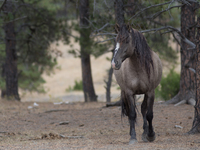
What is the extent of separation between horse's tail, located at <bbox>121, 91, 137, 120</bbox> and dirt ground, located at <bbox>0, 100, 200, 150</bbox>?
1.05 ft

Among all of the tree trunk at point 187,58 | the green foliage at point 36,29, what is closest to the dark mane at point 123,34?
the tree trunk at point 187,58

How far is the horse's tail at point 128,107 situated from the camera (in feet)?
18.4

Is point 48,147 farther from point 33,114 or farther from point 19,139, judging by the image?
point 33,114

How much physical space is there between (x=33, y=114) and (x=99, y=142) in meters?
4.77

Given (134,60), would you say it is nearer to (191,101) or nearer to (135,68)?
(135,68)

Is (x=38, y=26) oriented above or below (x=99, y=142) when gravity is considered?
above

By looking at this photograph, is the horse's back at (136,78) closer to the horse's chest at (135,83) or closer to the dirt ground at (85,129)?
the horse's chest at (135,83)

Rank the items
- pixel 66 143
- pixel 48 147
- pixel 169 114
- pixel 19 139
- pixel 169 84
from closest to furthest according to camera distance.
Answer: pixel 48 147
pixel 66 143
pixel 19 139
pixel 169 114
pixel 169 84

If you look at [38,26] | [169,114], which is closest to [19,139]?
[169,114]

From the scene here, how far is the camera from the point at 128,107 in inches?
252

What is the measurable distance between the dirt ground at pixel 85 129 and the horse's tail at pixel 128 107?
32cm

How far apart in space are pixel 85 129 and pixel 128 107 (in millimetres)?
1667

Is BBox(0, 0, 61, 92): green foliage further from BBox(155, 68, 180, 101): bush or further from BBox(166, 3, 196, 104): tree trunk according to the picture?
BBox(166, 3, 196, 104): tree trunk

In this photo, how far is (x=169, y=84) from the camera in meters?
13.3
